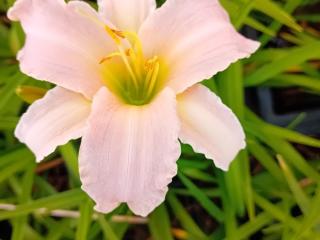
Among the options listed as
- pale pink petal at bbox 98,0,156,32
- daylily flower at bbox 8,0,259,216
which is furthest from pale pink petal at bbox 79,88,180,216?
pale pink petal at bbox 98,0,156,32

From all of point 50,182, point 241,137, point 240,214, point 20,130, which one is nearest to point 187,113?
point 241,137

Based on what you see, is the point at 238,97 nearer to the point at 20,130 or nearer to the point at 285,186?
the point at 285,186

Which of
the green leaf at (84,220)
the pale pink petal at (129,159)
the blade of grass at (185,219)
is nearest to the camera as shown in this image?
the pale pink petal at (129,159)

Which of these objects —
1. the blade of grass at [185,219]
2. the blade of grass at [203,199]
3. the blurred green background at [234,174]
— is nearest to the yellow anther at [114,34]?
the blurred green background at [234,174]

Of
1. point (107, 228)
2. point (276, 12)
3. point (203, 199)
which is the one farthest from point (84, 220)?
point (276, 12)

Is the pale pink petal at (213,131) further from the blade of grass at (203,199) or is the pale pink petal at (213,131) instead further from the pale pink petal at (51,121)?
the blade of grass at (203,199)
